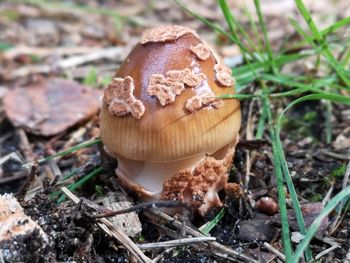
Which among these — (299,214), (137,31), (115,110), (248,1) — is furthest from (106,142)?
(248,1)

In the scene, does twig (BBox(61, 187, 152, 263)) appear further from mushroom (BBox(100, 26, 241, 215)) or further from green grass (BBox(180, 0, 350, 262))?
green grass (BBox(180, 0, 350, 262))

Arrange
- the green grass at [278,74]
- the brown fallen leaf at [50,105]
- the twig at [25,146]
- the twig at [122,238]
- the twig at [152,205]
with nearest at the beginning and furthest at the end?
the twig at [152,205]
the twig at [122,238]
the green grass at [278,74]
the twig at [25,146]
the brown fallen leaf at [50,105]

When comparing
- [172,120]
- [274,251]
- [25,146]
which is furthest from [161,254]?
[25,146]

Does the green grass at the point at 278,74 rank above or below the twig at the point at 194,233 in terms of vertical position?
above

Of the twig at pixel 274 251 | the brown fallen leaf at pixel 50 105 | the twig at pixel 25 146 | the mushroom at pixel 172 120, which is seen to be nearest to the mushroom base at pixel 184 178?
the mushroom at pixel 172 120

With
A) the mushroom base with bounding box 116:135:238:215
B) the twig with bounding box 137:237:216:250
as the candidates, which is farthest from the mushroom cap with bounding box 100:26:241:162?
the twig with bounding box 137:237:216:250

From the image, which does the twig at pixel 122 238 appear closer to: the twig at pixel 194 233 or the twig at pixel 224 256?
the twig at pixel 194 233

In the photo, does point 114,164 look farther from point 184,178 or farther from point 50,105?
point 50,105
